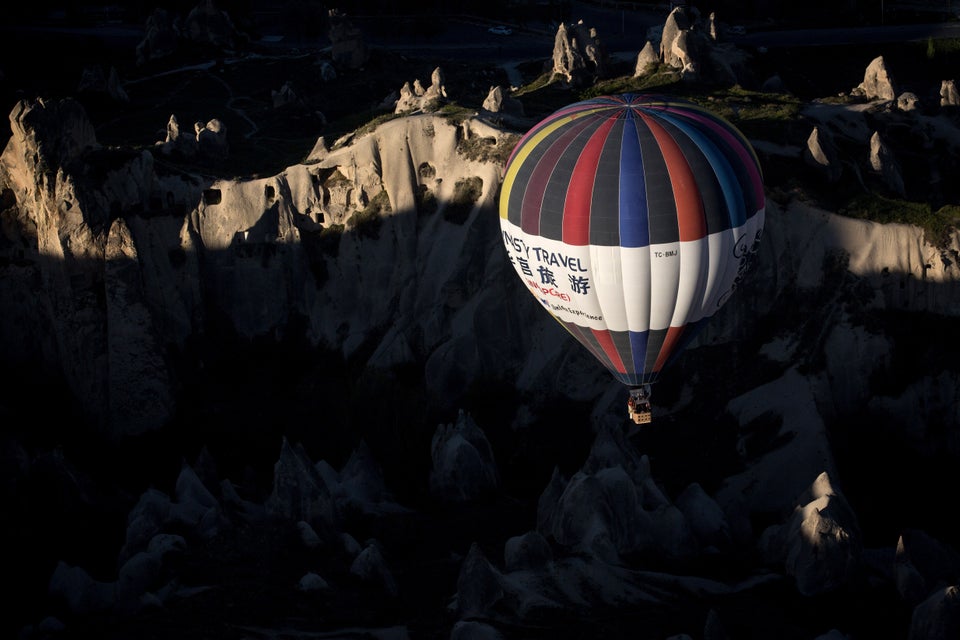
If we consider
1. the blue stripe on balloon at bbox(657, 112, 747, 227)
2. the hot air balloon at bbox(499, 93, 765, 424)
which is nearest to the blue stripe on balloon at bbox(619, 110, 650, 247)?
the hot air balloon at bbox(499, 93, 765, 424)

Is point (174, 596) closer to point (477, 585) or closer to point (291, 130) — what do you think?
point (477, 585)

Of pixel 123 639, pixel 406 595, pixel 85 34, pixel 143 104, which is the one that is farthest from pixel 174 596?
pixel 85 34

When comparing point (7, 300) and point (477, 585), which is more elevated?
point (7, 300)

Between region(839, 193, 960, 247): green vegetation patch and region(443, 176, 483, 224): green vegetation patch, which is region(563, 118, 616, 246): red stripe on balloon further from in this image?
region(839, 193, 960, 247): green vegetation patch

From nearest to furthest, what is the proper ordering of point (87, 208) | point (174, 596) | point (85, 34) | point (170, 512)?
point (174, 596) < point (170, 512) < point (87, 208) < point (85, 34)

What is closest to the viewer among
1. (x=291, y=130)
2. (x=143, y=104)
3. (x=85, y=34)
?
(x=291, y=130)

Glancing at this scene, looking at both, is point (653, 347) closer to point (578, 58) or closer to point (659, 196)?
point (659, 196)
